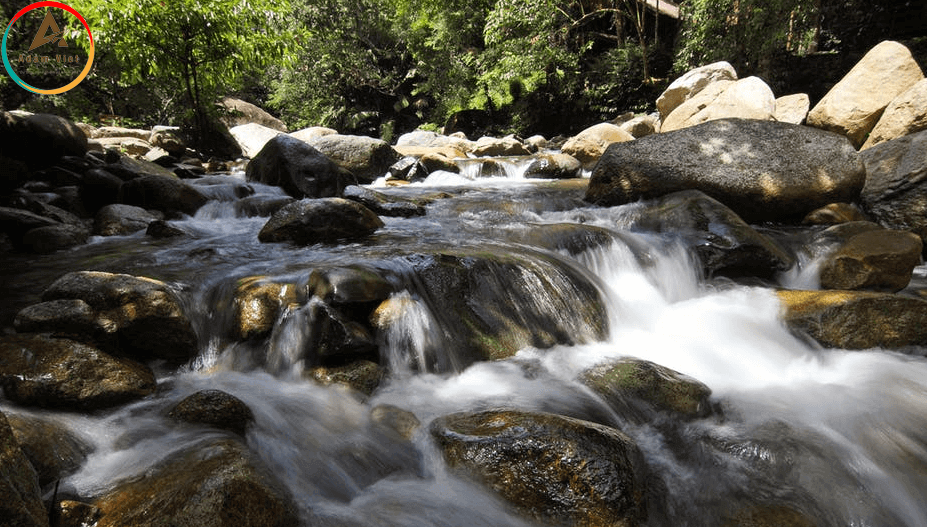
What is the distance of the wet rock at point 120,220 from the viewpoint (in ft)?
19.8

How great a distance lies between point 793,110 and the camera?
991cm

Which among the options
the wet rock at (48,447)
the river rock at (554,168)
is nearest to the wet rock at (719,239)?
the wet rock at (48,447)

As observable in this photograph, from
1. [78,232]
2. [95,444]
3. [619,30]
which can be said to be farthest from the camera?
[619,30]

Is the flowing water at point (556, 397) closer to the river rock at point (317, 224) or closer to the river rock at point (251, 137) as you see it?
the river rock at point (317, 224)

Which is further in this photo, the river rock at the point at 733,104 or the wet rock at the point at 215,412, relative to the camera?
the river rock at the point at 733,104

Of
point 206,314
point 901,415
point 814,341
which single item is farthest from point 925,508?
point 206,314

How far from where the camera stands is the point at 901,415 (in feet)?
9.52

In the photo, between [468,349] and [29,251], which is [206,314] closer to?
[468,349]

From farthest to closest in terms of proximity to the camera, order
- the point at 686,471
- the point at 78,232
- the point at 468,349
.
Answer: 1. the point at 78,232
2. the point at 468,349
3. the point at 686,471

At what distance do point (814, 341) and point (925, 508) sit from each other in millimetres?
1812

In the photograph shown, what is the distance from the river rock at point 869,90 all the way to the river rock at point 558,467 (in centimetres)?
940

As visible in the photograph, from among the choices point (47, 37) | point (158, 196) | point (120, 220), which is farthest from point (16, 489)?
point (47, 37)

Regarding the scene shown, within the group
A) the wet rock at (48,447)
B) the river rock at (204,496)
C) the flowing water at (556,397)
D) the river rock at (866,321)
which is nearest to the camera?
the river rock at (204,496)

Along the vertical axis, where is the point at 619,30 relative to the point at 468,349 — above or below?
above
